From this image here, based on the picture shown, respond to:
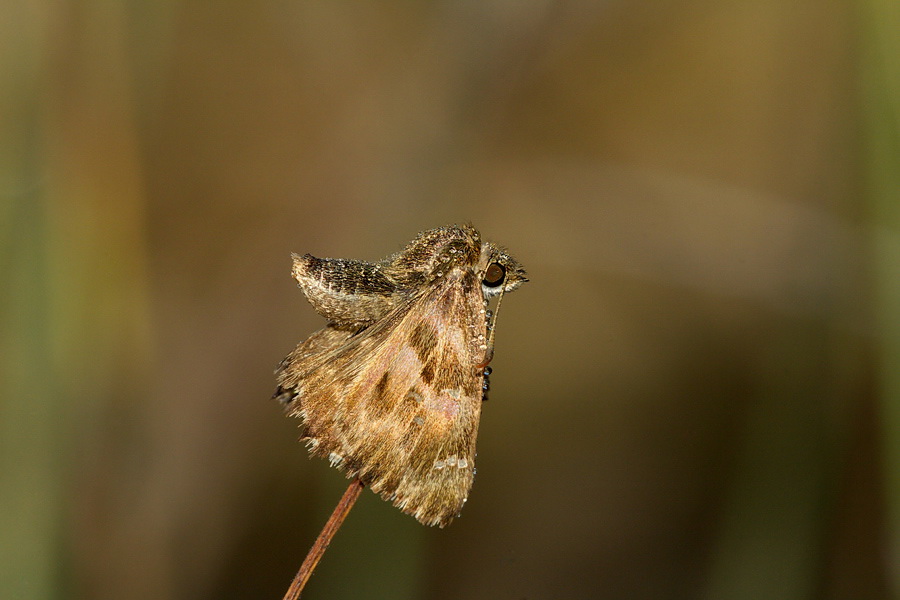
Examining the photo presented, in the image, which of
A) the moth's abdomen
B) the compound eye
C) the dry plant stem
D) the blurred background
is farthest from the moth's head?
the blurred background

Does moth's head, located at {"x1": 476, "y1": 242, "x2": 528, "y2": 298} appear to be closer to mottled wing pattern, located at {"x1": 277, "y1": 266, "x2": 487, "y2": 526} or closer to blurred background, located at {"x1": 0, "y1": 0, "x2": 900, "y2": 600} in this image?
mottled wing pattern, located at {"x1": 277, "y1": 266, "x2": 487, "y2": 526}

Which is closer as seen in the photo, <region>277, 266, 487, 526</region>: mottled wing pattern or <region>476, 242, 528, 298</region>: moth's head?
<region>277, 266, 487, 526</region>: mottled wing pattern

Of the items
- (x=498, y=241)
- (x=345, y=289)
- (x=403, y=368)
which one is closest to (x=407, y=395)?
(x=403, y=368)

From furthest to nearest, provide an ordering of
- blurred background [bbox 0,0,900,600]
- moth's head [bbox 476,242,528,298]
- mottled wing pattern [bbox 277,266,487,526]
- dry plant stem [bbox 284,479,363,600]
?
blurred background [bbox 0,0,900,600] < moth's head [bbox 476,242,528,298] < mottled wing pattern [bbox 277,266,487,526] < dry plant stem [bbox 284,479,363,600]

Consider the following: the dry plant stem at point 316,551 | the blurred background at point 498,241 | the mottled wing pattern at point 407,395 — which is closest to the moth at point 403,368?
the mottled wing pattern at point 407,395

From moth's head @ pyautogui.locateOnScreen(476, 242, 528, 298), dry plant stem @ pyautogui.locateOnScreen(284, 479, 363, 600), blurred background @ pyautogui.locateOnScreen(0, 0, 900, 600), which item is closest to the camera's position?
dry plant stem @ pyautogui.locateOnScreen(284, 479, 363, 600)

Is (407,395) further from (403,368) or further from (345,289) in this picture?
(345,289)
